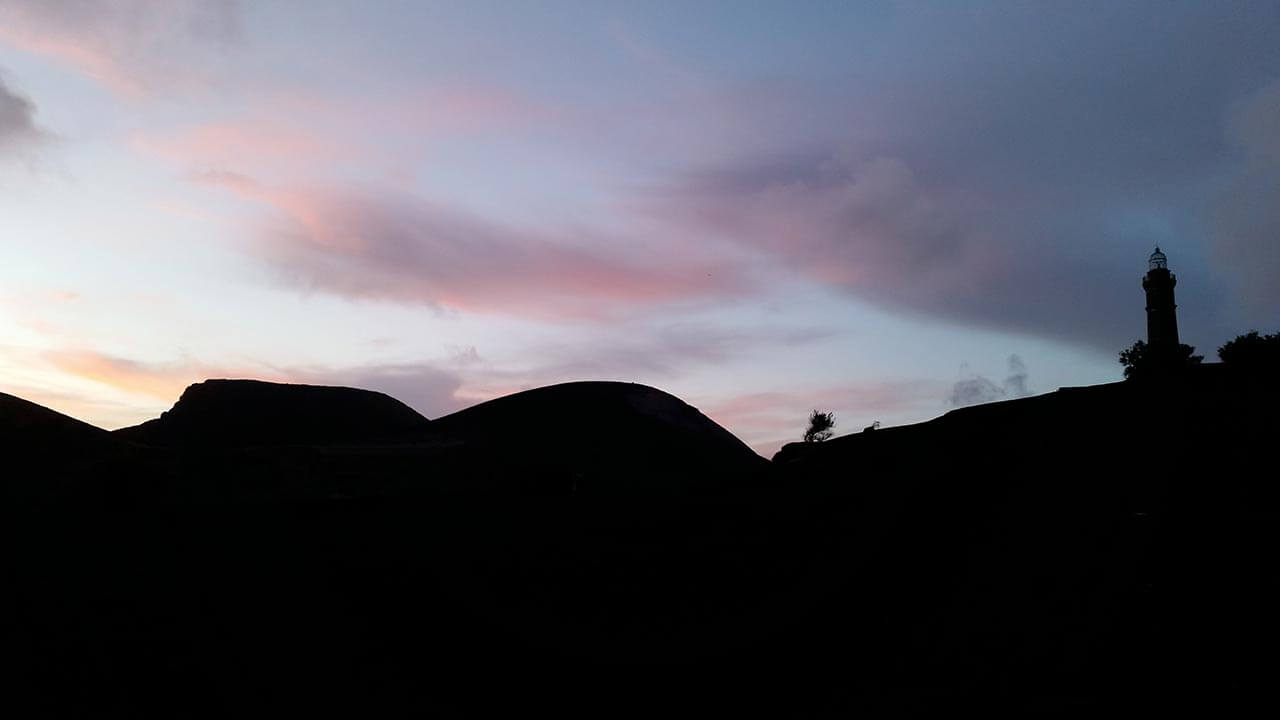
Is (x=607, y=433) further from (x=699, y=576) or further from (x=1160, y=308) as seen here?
(x=1160, y=308)

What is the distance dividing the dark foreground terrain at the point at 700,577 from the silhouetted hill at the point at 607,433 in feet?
14.8

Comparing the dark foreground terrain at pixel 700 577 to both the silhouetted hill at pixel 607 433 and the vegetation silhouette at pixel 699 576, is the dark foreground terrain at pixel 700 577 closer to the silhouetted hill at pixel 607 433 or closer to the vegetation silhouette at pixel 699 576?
the vegetation silhouette at pixel 699 576

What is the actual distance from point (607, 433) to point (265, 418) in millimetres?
12958

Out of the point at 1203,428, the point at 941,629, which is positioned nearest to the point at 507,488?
the point at 941,629

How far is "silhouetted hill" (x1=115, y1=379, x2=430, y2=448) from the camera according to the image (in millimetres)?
31953

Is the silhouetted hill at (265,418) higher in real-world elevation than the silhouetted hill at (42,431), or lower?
higher

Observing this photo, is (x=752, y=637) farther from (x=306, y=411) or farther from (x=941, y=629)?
(x=306, y=411)

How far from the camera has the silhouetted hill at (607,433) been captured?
27281mm

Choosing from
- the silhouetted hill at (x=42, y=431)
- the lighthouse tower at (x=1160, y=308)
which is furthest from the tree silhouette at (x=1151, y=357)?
the silhouetted hill at (x=42, y=431)

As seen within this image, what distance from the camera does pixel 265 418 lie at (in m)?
32.7

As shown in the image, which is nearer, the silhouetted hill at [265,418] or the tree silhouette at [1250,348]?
the silhouetted hill at [265,418]

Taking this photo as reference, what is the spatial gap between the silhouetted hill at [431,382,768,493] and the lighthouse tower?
34.8 metres

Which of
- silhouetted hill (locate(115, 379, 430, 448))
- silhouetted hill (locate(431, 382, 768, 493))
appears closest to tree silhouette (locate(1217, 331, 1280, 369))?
silhouetted hill (locate(431, 382, 768, 493))

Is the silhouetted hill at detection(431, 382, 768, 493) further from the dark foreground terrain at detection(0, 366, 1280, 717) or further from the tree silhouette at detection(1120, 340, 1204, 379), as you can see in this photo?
the tree silhouette at detection(1120, 340, 1204, 379)
